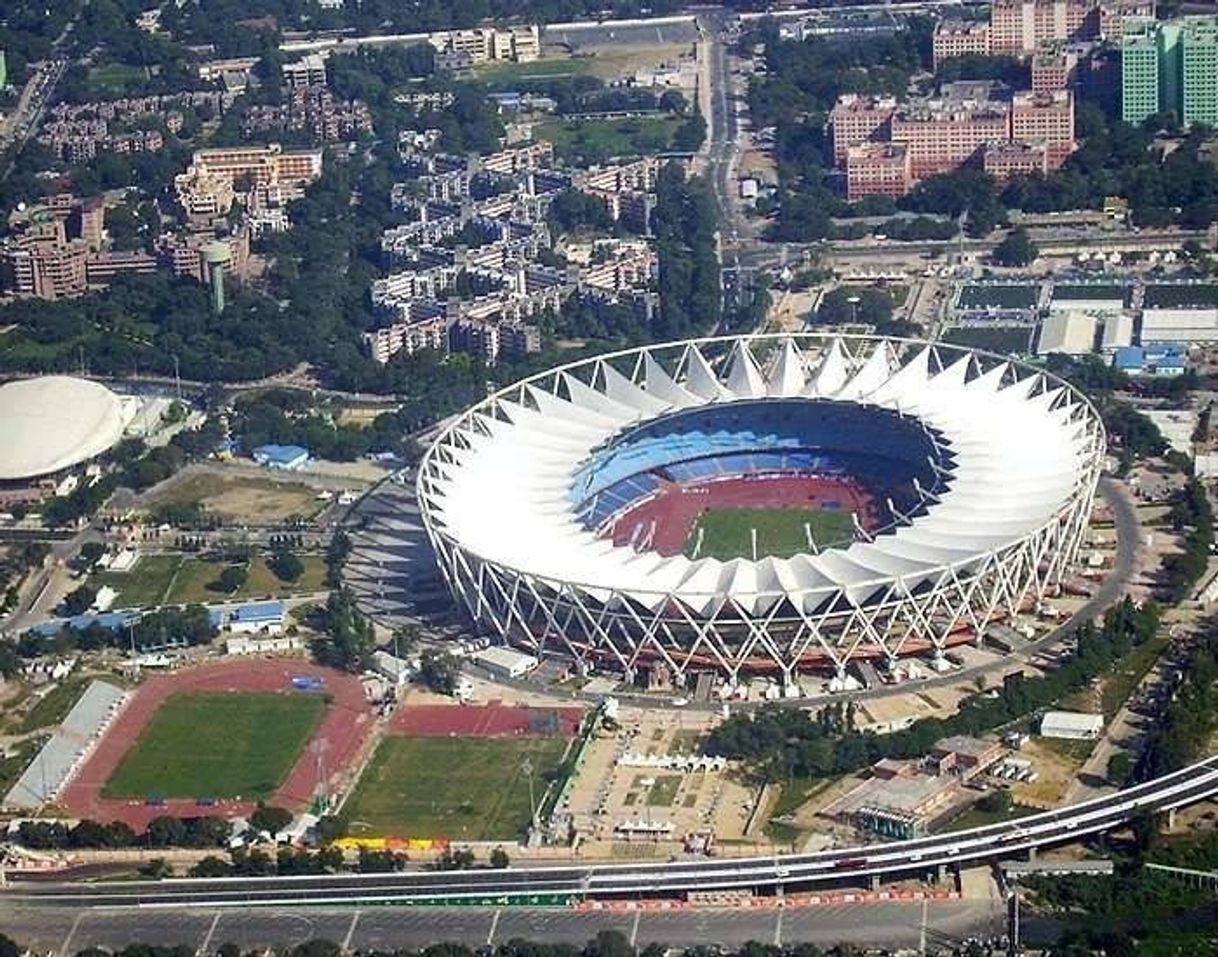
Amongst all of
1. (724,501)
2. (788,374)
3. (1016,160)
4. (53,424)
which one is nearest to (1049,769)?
(724,501)

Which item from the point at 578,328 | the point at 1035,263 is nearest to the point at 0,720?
the point at 578,328

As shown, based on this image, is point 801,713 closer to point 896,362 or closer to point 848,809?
point 848,809

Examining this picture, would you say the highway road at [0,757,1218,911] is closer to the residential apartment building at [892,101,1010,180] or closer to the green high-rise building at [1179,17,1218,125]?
the residential apartment building at [892,101,1010,180]

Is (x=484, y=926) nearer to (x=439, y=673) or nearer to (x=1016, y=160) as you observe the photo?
(x=439, y=673)

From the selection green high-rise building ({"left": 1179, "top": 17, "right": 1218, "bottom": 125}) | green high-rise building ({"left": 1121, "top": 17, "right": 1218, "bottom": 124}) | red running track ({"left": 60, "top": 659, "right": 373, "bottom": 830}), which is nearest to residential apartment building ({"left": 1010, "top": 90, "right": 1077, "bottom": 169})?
green high-rise building ({"left": 1121, "top": 17, "right": 1218, "bottom": 124})

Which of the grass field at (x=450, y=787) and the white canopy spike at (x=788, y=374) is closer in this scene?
the grass field at (x=450, y=787)

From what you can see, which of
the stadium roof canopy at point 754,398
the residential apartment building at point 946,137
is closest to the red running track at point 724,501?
the stadium roof canopy at point 754,398

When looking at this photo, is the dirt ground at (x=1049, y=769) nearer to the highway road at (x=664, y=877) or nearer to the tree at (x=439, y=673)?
the highway road at (x=664, y=877)
